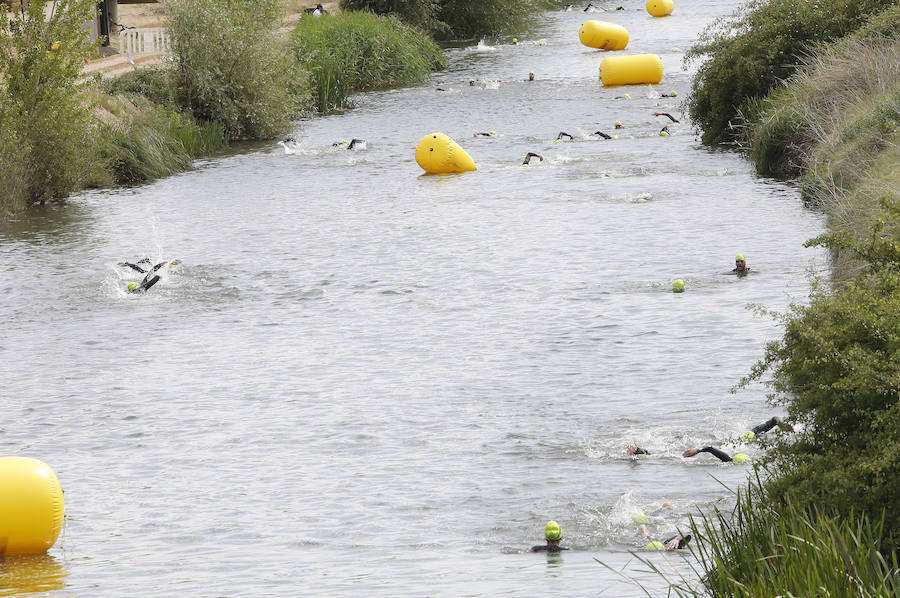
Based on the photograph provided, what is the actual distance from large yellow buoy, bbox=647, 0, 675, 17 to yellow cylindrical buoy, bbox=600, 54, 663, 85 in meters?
21.0

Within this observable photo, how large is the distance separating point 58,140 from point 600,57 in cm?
2576

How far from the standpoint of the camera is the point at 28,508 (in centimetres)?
1012

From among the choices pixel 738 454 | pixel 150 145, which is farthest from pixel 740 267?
pixel 150 145

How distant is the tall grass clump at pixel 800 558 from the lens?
675 cm

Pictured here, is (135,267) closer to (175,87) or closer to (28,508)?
(28,508)

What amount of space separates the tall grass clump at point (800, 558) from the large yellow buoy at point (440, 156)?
19836 mm

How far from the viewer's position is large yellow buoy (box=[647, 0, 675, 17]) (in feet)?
195

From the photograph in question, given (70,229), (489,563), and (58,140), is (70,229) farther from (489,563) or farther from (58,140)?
(489,563)

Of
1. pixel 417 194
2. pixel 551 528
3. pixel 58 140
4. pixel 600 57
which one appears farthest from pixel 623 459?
pixel 600 57

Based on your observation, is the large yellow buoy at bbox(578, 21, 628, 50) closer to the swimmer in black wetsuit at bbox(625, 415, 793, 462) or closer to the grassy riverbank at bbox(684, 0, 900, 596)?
the grassy riverbank at bbox(684, 0, 900, 596)

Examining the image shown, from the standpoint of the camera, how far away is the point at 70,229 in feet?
→ 78.0

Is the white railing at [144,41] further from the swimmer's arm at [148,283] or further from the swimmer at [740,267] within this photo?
the swimmer at [740,267]

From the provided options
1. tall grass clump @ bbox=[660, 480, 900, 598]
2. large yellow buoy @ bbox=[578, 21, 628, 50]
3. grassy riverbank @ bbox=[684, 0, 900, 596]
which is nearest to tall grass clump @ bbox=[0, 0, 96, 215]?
grassy riverbank @ bbox=[684, 0, 900, 596]

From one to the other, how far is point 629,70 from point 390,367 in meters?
26.1
